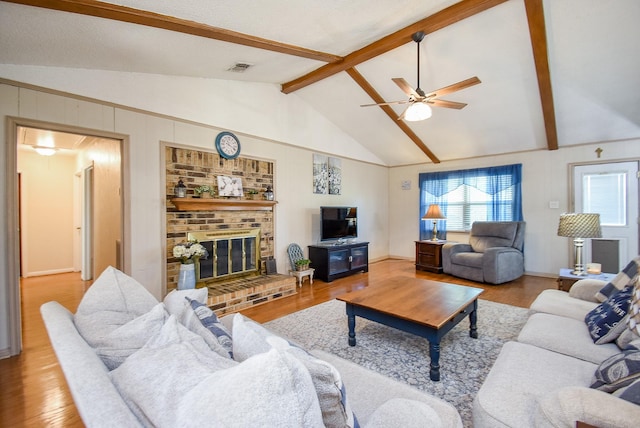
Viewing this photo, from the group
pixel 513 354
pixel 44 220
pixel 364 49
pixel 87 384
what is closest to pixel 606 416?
pixel 513 354

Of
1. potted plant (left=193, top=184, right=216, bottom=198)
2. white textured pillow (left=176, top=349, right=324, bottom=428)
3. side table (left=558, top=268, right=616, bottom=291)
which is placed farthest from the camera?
potted plant (left=193, top=184, right=216, bottom=198)

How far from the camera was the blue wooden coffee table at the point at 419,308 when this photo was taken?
2088mm

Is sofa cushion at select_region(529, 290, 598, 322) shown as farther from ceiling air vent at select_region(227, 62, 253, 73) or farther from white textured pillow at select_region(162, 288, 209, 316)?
ceiling air vent at select_region(227, 62, 253, 73)

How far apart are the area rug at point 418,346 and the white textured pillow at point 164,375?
1513 mm

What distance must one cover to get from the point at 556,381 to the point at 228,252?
3.57 m

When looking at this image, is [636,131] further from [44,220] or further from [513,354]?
[44,220]

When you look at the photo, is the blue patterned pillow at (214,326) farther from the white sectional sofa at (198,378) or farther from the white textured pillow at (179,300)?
the white textured pillow at (179,300)

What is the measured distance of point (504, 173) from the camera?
5.52 metres

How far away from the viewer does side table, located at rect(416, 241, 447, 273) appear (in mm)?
5449

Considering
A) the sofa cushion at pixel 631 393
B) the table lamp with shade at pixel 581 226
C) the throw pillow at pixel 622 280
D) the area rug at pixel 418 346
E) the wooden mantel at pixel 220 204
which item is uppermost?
the wooden mantel at pixel 220 204

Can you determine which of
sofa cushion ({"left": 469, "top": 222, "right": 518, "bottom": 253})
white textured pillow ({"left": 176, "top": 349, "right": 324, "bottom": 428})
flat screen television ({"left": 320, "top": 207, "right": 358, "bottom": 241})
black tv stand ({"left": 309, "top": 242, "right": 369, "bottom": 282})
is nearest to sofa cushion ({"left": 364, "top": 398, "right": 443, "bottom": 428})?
white textured pillow ({"left": 176, "top": 349, "right": 324, "bottom": 428})

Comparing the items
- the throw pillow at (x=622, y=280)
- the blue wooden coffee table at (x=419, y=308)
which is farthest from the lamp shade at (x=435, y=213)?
the throw pillow at (x=622, y=280)

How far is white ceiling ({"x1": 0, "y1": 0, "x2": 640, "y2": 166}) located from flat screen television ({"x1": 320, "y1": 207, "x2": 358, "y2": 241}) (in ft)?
6.03

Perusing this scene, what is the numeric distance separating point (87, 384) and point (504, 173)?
6438mm
